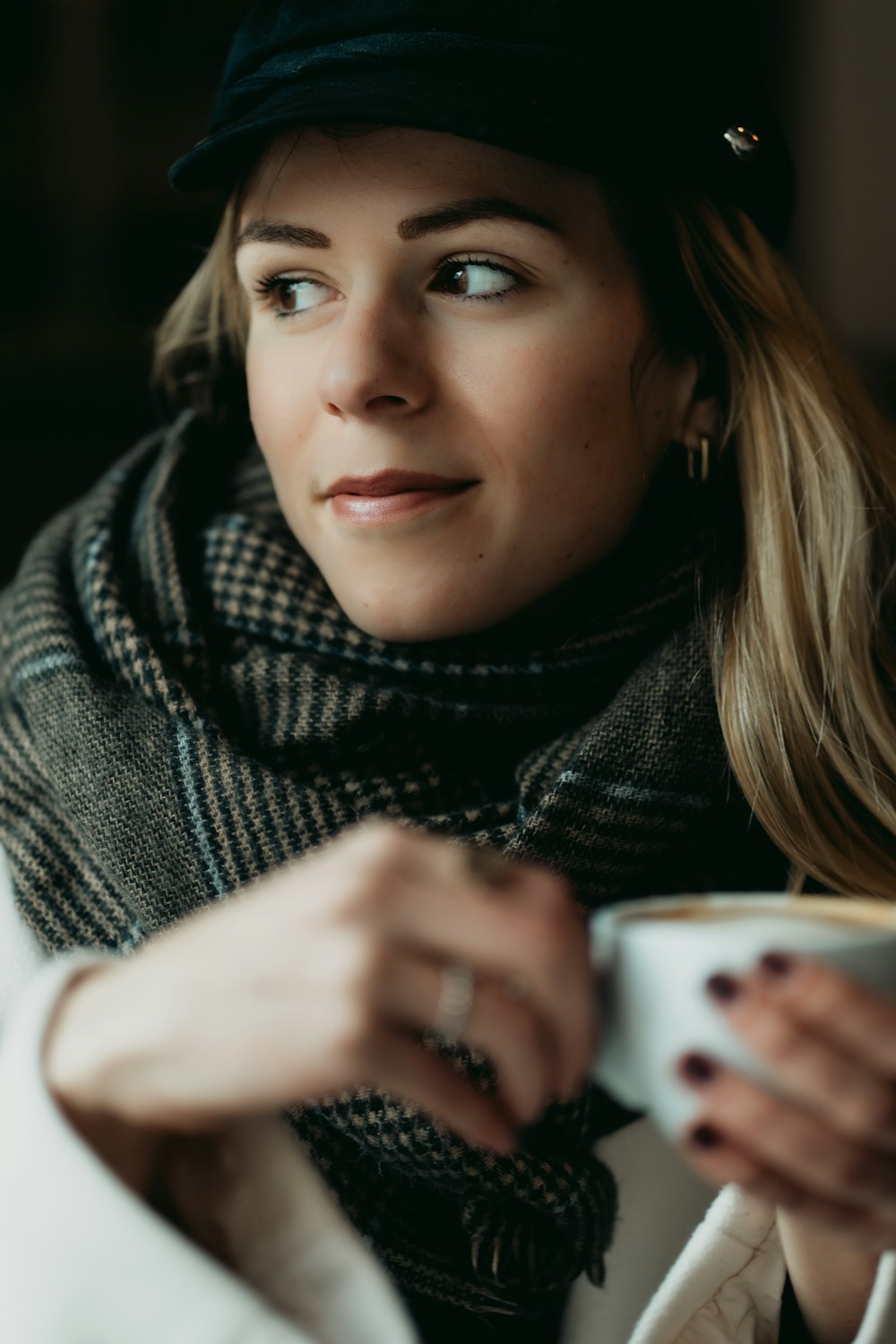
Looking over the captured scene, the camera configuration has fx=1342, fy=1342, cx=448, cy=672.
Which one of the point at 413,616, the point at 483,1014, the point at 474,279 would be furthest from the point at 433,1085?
the point at 474,279

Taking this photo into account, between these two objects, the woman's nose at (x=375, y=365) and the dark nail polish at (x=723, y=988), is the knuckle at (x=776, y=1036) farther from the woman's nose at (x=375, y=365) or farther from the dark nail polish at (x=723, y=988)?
the woman's nose at (x=375, y=365)

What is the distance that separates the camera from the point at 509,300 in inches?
38.8

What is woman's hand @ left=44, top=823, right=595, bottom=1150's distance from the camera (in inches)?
20.5

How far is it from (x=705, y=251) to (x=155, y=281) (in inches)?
97.5

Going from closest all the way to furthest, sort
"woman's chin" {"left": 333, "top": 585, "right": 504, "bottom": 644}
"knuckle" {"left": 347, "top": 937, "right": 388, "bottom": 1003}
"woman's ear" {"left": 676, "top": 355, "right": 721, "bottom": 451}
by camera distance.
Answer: "knuckle" {"left": 347, "top": 937, "right": 388, "bottom": 1003}
"woman's chin" {"left": 333, "top": 585, "right": 504, "bottom": 644}
"woman's ear" {"left": 676, "top": 355, "right": 721, "bottom": 451}

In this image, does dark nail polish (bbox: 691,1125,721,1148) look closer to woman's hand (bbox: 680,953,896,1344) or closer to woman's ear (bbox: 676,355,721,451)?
woman's hand (bbox: 680,953,896,1344)

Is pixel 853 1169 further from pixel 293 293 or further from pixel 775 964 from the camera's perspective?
pixel 293 293

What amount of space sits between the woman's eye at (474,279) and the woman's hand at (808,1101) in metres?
0.61

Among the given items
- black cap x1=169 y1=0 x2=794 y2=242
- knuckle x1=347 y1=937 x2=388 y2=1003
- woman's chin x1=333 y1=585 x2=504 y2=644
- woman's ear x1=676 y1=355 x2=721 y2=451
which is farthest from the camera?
woman's ear x1=676 y1=355 x2=721 y2=451

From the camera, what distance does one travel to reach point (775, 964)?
525mm

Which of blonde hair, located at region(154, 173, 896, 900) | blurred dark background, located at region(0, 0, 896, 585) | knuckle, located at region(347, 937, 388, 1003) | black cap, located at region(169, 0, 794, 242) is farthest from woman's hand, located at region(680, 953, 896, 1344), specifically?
blurred dark background, located at region(0, 0, 896, 585)

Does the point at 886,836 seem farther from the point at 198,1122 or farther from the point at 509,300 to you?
the point at 198,1122

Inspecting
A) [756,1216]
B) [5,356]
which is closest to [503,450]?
[756,1216]

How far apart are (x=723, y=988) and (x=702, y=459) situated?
733 millimetres
